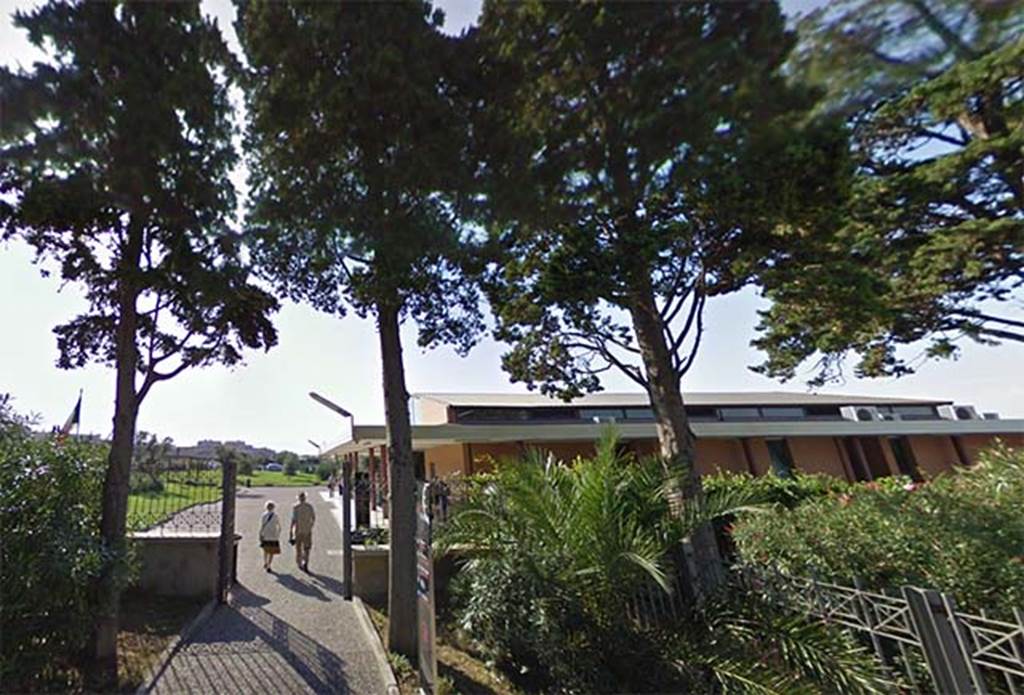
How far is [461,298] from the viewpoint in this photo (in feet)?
24.7

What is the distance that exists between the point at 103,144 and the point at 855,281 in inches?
393

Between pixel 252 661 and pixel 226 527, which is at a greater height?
pixel 226 527

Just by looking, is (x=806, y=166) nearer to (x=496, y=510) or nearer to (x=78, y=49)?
(x=496, y=510)

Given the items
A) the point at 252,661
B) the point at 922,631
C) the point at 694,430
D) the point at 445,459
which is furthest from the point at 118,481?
the point at 694,430

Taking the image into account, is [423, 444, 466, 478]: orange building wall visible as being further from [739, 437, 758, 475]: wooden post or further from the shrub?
the shrub

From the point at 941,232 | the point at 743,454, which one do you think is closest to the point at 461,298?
the point at 941,232

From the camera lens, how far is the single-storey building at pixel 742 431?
17.2 metres

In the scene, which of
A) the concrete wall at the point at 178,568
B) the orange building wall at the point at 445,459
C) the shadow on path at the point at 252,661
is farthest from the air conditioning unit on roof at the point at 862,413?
the concrete wall at the point at 178,568

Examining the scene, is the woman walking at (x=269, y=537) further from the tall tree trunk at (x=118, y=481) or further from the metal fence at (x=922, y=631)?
the metal fence at (x=922, y=631)

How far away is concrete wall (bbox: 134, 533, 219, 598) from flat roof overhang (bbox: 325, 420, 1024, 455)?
470cm

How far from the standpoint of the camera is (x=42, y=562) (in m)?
4.16

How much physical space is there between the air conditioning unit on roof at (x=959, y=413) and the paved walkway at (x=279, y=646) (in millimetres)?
29463

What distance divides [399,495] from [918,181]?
9.72 metres

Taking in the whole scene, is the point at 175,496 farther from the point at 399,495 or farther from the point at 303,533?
the point at 399,495
